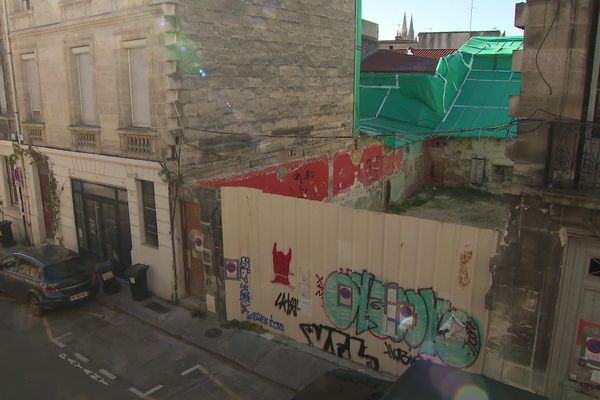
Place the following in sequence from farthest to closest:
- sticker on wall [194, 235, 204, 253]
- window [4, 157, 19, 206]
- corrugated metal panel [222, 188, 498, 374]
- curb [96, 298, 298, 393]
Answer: window [4, 157, 19, 206] < sticker on wall [194, 235, 204, 253] < curb [96, 298, 298, 393] < corrugated metal panel [222, 188, 498, 374]

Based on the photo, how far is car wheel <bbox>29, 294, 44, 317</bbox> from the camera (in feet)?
42.6

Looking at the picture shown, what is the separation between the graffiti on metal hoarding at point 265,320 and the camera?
1138cm

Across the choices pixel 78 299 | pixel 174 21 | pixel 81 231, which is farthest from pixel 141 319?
pixel 174 21

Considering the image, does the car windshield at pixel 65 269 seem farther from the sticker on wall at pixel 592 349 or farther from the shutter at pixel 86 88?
the sticker on wall at pixel 592 349

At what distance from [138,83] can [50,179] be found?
19.5 ft

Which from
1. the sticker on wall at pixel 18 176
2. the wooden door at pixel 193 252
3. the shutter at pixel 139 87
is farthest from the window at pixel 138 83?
the sticker on wall at pixel 18 176

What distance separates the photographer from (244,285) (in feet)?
38.7

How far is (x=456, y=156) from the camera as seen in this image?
27.8 metres

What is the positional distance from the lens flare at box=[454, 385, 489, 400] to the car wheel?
1112 centimetres

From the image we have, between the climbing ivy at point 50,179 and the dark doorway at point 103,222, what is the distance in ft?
3.26

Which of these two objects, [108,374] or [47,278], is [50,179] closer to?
[47,278]

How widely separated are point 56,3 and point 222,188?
884 cm

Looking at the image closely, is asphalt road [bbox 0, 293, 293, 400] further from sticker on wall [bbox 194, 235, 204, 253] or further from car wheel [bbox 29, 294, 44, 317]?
sticker on wall [bbox 194, 235, 204, 253]

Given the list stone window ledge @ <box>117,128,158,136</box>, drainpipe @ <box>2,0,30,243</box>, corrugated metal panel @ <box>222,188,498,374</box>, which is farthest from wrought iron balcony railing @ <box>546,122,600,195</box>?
drainpipe @ <box>2,0,30,243</box>
